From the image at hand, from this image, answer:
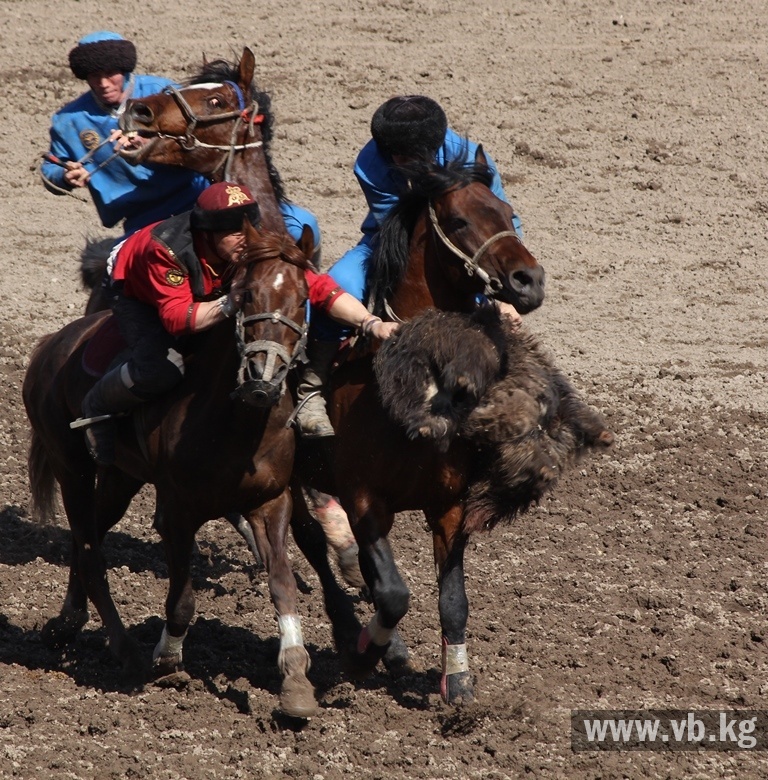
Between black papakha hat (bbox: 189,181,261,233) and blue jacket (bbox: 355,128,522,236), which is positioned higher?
blue jacket (bbox: 355,128,522,236)

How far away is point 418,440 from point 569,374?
437 centimetres

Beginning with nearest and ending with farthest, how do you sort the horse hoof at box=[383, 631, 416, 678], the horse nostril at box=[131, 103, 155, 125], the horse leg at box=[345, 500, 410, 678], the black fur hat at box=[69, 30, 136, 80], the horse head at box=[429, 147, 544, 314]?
1. the horse head at box=[429, 147, 544, 314]
2. the horse leg at box=[345, 500, 410, 678]
3. the horse hoof at box=[383, 631, 416, 678]
4. the horse nostril at box=[131, 103, 155, 125]
5. the black fur hat at box=[69, 30, 136, 80]

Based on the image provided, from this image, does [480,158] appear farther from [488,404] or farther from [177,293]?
[177,293]

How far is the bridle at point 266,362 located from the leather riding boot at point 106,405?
841mm

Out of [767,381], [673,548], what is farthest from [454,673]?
[767,381]

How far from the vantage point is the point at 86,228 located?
38.7 feet

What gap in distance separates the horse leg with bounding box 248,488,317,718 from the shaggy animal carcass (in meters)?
0.70

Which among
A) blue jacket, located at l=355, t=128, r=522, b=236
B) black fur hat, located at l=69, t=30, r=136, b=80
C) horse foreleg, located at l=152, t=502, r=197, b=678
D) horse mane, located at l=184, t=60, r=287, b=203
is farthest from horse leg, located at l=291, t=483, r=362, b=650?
black fur hat, located at l=69, t=30, r=136, b=80

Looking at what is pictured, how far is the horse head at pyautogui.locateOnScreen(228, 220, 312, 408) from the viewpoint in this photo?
15.4 ft

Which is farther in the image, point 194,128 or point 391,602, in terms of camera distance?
point 194,128

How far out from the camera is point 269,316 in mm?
4766

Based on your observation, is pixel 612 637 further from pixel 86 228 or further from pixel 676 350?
pixel 86 228

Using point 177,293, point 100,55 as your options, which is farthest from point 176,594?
point 100,55

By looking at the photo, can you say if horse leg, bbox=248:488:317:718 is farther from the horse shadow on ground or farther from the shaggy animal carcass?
the horse shadow on ground
